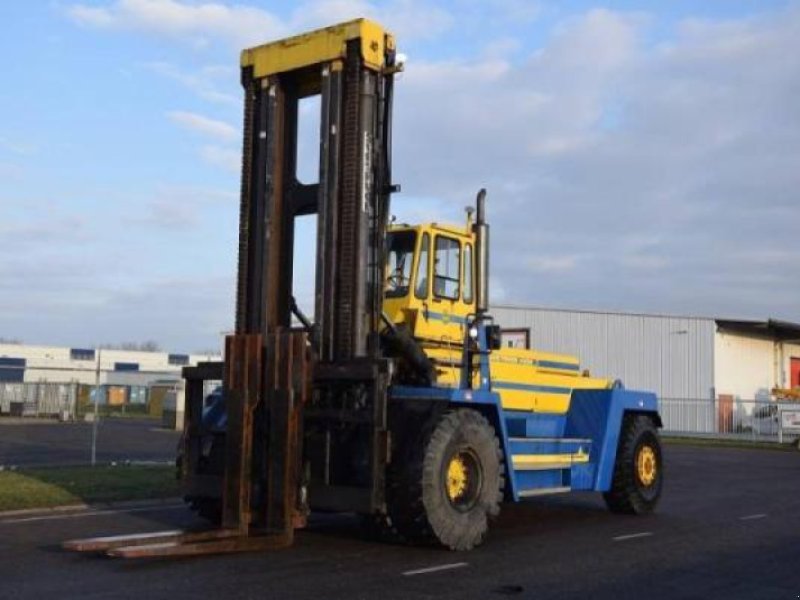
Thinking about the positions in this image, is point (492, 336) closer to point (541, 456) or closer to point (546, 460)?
point (541, 456)

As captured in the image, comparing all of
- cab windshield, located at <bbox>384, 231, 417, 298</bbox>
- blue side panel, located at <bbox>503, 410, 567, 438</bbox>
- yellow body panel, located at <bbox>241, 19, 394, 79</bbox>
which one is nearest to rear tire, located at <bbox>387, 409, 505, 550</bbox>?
blue side panel, located at <bbox>503, 410, 567, 438</bbox>

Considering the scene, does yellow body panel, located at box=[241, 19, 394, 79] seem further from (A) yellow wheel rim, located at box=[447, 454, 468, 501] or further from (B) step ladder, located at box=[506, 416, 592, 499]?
(B) step ladder, located at box=[506, 416, 592, 499]

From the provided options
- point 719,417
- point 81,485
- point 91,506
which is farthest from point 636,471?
point 719,417

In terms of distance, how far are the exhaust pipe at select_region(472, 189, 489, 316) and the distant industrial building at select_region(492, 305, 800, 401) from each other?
32.9m

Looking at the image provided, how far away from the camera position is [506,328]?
51250 millimetres

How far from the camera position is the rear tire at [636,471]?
15.1m

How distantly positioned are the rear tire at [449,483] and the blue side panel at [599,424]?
3.16 meters

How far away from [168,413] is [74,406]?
5.63 meters

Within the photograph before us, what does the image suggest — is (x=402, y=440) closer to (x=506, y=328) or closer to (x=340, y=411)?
(x=340, y=411)

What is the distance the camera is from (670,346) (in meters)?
46.8

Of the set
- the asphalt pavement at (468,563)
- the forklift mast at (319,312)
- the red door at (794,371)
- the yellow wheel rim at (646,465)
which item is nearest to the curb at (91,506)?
the asphalt pavement at (468,563)

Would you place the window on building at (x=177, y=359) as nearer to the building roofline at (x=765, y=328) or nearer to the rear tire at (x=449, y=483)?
the building roofline at (x=765, y=328)

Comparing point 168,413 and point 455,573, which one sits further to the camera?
point 168,413

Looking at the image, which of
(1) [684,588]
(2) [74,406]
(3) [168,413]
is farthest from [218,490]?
(2) [74,406]
